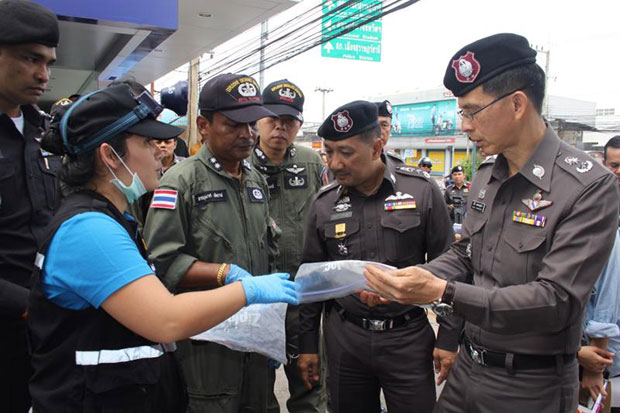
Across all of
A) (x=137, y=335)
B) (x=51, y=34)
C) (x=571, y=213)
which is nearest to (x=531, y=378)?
(x=571, y=213)

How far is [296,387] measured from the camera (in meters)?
3.19

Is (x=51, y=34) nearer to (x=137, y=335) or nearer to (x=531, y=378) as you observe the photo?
(x=137, y=335)

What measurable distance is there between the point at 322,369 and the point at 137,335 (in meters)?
2.05

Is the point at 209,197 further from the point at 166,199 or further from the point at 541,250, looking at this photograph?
the point at 541,250

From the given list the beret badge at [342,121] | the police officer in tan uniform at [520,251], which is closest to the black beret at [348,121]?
the beret badge at [342,121]

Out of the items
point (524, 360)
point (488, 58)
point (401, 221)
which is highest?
point (488, 58)

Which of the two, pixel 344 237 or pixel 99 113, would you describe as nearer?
pixel 99 113

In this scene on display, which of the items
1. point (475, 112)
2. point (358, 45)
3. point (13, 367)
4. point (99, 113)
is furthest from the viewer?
point (358, 45)

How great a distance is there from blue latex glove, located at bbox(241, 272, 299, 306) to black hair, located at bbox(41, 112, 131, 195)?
0.65 meters

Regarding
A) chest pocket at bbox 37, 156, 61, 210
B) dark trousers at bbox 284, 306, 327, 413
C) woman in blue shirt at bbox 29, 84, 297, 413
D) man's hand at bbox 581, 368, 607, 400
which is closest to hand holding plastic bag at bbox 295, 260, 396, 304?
woman in blue shirt at bbox 29, 84, 297, 413

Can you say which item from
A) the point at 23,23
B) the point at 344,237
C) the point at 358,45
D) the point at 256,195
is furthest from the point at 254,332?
the point at 358,45

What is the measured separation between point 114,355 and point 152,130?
30.5 inches

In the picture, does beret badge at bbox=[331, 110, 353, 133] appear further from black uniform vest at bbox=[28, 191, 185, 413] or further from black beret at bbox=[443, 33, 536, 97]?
black uniform vest at bbox=[28, 191, 185, 413]

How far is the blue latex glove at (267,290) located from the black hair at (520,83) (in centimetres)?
112
